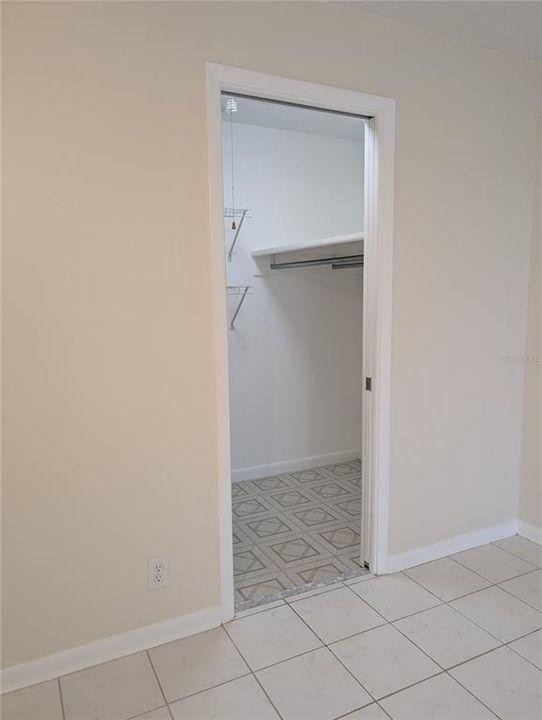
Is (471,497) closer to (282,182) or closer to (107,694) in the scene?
(107,694)

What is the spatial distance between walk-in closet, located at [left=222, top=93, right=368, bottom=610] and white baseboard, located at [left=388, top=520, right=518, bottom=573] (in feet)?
1.53

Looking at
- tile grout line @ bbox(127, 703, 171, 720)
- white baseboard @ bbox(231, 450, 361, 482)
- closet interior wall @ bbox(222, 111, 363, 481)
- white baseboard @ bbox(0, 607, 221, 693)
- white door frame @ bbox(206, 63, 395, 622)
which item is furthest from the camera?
white baseboard @ bbox(231, 450, 361, 482)

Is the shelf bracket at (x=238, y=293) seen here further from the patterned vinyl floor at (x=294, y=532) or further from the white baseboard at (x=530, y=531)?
the white baseboard at (x=530, y=531)

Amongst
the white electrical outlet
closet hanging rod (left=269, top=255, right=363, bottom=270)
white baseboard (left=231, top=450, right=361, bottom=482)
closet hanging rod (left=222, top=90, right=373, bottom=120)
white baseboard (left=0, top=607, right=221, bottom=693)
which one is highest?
closet hanging rod (left=222, top=90, right=373, bottom=120)

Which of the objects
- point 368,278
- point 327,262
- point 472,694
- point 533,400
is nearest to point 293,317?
point 327,262

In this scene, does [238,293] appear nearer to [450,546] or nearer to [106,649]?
[450,546]

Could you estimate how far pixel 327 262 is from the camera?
322 cm

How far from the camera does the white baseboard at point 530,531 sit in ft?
9.01

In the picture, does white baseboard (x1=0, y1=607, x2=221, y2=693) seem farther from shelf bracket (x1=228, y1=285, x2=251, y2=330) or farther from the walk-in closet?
shelf bracket (x1=228, y1=285, x2=251, y2=330)

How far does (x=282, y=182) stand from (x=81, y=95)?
2.00 m

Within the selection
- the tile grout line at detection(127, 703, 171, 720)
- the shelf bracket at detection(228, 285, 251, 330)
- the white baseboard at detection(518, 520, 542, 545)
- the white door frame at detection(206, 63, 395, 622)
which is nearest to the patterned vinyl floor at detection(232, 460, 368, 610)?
the white door frame at detection(206, 63, 395, 622)

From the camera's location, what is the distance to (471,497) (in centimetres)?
267

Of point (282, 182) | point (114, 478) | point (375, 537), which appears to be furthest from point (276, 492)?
point (282, 182)

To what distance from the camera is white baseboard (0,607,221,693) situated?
1770 mm
